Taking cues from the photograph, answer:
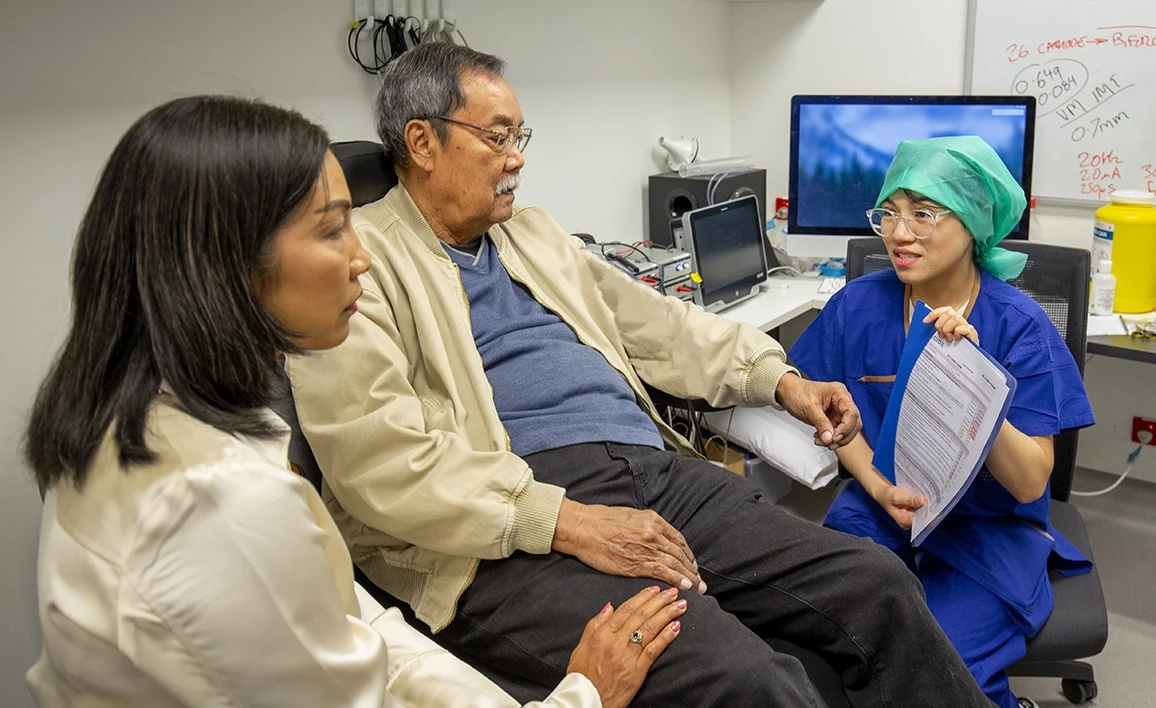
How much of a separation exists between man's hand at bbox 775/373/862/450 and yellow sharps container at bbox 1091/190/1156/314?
1135 mm

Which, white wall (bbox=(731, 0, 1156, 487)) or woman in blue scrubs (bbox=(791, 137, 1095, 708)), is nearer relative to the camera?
woman in blue scrubs (bbox=(791, 137, 1095, 708))

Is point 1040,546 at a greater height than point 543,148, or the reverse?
point 543,148

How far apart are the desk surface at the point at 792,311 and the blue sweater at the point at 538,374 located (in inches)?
31.9

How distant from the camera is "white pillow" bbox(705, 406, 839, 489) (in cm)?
241

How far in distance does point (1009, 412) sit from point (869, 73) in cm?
187

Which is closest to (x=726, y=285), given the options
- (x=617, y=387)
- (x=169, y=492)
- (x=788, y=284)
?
(x=788, y=284)

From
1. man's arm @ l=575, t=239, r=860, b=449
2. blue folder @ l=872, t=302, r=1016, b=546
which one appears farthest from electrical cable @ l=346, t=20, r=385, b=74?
blue folder @ l=872, t=302, r=1016, b=546

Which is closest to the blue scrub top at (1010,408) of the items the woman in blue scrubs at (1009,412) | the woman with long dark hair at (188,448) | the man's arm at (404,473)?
the woman in blue scrubs at (1009,412)

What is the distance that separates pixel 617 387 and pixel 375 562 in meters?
0.54

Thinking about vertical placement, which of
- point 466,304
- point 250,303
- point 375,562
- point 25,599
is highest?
point 250,303

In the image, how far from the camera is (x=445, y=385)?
1606mm

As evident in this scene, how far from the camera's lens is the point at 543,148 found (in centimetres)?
271

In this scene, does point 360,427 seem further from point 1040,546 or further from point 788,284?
point 788,284

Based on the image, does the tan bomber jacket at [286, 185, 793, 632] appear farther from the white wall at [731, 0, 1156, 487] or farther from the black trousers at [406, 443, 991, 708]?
the white wall at [731, 0, 1156, 487]
